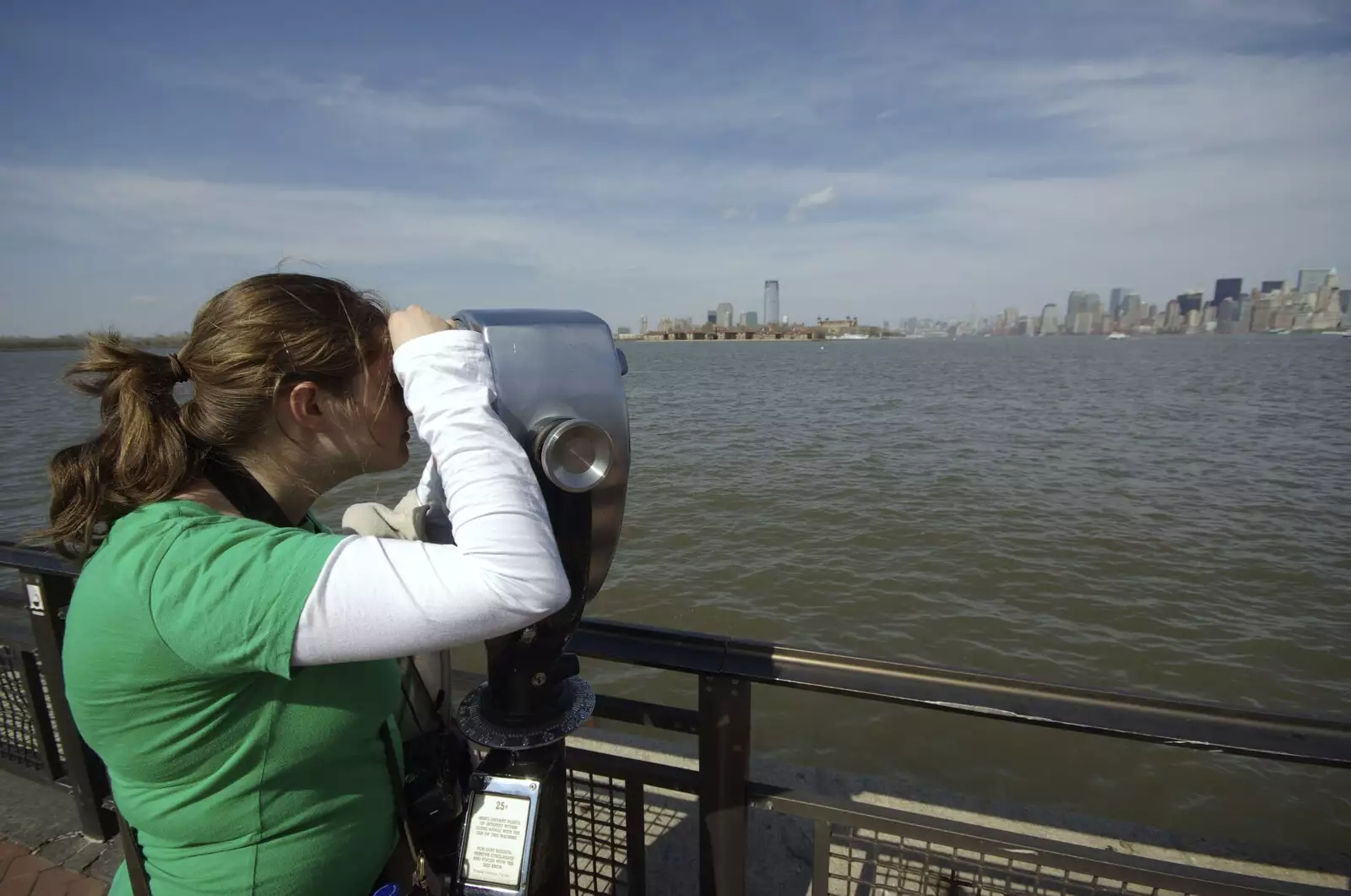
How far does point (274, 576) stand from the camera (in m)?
0.89

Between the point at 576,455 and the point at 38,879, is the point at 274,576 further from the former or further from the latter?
the point at 38,879

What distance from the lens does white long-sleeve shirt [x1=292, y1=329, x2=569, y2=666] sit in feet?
2.93

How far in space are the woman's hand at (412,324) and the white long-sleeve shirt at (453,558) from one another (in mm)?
27

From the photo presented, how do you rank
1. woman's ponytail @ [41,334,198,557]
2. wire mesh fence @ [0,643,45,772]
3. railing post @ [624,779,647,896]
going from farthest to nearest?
wire mesh fence @ [0,643,45,772] → railing post @ [624,779,647,896] → woman's ponytail @ [41,334,198,557]

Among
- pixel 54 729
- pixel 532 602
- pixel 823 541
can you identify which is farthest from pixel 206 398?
pixel 823 541

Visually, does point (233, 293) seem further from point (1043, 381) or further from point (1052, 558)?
point (1043, 381)

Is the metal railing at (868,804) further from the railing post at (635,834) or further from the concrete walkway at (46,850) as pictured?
the concrete walkway at (46,850)

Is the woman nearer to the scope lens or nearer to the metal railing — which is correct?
the scope lens

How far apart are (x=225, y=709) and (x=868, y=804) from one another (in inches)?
51.1

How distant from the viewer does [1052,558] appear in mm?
9070

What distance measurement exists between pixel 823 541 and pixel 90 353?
9015 millimetres

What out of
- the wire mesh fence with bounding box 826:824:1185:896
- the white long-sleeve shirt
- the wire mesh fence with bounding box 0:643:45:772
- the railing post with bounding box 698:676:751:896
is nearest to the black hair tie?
the white long-sleeve shirt

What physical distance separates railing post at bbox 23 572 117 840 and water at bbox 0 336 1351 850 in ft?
5.27

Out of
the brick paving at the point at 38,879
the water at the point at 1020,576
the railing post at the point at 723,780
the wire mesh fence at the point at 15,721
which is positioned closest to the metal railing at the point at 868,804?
the railing post at the point at 723,780
